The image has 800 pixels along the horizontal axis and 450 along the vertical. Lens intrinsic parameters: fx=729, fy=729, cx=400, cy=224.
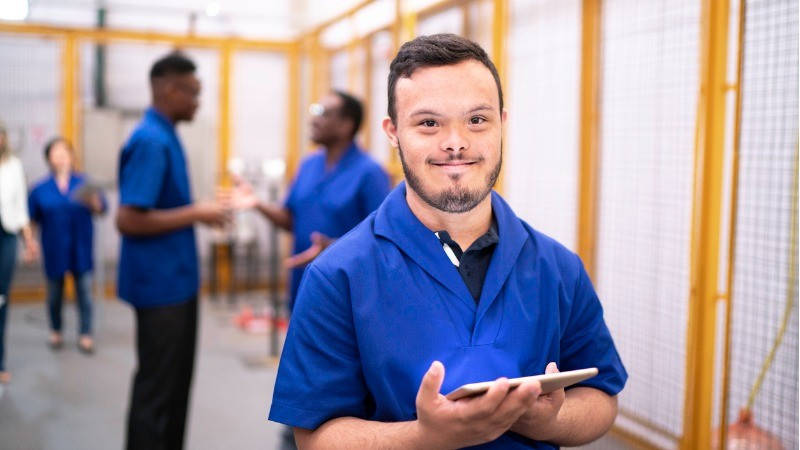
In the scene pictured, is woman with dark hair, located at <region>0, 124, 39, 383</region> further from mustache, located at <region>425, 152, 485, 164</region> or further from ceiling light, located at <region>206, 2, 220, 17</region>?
mustache, located at <region>425, 152, 485, 164</region>

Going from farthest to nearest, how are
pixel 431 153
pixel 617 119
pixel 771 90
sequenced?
→ pixel 617 119, pixel 771 90, pixel 431 153

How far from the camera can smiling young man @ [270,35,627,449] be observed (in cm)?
122

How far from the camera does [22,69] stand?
21.3 ft

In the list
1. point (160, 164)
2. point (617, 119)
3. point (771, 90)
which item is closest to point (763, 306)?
point (771, 90)

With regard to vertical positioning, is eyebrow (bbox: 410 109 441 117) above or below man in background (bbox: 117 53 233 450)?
above

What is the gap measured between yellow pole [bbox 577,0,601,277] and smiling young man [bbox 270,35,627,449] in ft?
5.45

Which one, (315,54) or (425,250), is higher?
(315,54)

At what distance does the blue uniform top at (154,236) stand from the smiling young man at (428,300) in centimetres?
157

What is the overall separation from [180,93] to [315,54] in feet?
11.5

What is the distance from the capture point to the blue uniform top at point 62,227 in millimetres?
5141

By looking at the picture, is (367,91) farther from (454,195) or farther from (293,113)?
(454,195)

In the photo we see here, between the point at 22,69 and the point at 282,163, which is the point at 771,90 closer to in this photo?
the point at 282,163

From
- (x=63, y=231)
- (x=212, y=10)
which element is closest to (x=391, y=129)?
(x=63, y=231)

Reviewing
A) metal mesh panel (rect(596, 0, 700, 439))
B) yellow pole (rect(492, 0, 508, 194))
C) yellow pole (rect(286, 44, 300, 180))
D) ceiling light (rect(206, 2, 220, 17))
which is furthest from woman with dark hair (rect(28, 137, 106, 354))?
metal mesh panel (rect(596, 0, 700, 439))
